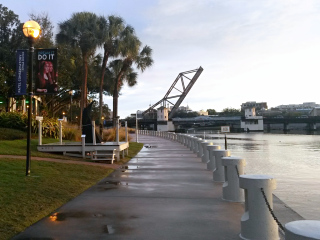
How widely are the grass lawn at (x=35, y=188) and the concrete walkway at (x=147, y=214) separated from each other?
0.21m

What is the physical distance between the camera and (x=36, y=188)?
7.97 meters

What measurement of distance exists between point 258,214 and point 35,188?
17.4 feet

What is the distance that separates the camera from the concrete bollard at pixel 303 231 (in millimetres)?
2981

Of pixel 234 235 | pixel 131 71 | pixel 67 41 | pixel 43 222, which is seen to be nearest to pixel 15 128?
pixel 67 41

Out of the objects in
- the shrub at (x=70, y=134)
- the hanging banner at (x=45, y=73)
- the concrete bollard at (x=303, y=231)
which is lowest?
the concrete bollard at (x=303, y=231)

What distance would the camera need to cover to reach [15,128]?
837 inches

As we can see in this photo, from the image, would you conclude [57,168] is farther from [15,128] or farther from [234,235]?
[15,128]

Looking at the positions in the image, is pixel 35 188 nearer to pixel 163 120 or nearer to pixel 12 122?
pixel 12 122

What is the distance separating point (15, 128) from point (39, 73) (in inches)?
472

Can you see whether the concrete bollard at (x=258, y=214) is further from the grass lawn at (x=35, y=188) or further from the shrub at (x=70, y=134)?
the shrub at (x=70, y=134)

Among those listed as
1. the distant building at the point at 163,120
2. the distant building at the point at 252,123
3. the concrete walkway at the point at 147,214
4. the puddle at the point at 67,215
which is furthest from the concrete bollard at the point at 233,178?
the distant building at the point at 252,123

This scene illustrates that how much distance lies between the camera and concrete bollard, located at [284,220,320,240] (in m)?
2.98

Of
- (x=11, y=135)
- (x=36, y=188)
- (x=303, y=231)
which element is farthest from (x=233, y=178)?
(x=11, y=135)

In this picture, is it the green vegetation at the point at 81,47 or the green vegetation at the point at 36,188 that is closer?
the green vegetation at the point at 36,188
